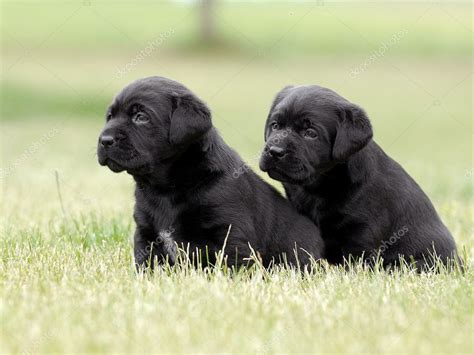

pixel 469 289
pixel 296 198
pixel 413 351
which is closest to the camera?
pixel 413 351

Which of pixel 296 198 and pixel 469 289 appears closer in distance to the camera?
pixel 469 289

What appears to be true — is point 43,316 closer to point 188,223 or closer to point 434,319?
point 188,223

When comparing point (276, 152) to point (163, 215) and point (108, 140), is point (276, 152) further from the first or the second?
point (108, 140)

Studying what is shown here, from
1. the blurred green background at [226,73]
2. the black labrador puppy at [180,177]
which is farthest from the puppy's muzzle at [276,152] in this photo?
the blurred green background at [226,73]

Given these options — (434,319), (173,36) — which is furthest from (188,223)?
(173,36)

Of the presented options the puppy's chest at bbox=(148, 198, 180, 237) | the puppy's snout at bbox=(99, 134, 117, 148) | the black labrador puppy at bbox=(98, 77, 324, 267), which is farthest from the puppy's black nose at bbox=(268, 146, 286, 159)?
the puppy's snout at bbox=(99, 134, 117, 148)

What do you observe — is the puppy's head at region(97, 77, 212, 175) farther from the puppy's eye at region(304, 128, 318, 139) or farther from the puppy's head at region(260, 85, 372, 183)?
the puppy's eye at region(304, 128, 318, 139)
